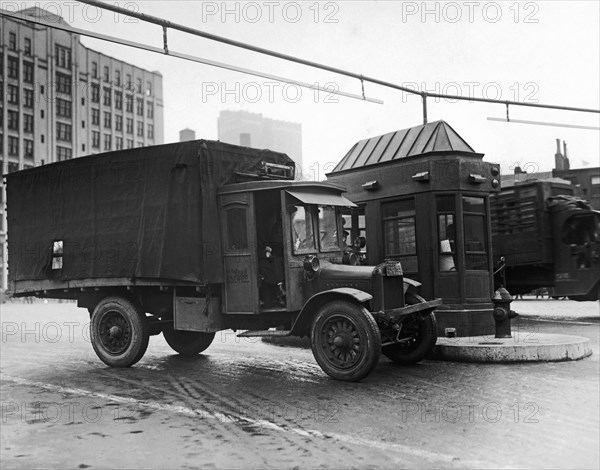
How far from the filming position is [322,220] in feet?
32.3

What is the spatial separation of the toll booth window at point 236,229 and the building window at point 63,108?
72.3 m

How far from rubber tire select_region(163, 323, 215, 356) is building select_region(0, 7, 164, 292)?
5543 cm

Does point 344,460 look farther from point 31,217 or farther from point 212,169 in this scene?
point 31,217

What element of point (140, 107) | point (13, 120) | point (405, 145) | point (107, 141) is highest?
point (140, 107)

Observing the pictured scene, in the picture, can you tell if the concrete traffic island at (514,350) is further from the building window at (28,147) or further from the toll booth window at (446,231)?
the building window at (28,147)

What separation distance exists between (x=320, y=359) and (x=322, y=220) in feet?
7.38

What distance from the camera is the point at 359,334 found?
27.1 ft

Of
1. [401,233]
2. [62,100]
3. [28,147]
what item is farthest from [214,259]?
[62,100]

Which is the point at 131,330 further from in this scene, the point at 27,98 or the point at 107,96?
the point at 107,96

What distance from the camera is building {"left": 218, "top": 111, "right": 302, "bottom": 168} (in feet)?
533

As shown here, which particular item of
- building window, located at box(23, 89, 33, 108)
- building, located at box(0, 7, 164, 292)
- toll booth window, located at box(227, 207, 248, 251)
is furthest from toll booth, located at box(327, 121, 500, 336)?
building window, located at box(23, 89, 33, 108)

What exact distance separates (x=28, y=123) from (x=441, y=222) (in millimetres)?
67664

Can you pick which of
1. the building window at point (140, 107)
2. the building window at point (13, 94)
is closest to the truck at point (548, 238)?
the building window at point (13, 94)

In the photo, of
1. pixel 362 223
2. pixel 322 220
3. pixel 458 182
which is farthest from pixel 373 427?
pixel 362 223
